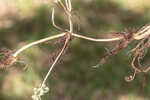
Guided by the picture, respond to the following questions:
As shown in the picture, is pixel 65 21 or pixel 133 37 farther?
pixel 65 21

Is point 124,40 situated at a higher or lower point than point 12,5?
higher

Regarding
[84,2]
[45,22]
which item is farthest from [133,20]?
[45,22]

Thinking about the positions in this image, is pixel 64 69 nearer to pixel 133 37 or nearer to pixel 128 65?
pixel 128 65

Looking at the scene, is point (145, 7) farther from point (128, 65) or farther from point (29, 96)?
point (29, 96)

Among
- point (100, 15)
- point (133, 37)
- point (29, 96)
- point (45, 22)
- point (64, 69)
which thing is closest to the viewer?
point (133, 37)

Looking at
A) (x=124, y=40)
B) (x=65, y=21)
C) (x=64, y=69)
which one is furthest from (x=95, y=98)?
(x=124, y=40)

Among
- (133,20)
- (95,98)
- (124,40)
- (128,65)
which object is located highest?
(124,40)

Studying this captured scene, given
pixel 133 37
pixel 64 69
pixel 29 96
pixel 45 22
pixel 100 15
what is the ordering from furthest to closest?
pixel 100 15 < pixel 45 22 < pixel 64 69 < pixel 29 96 < pixel 133 37
